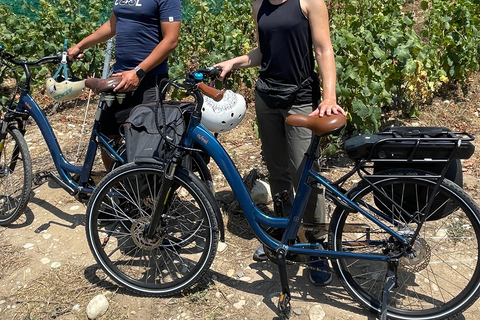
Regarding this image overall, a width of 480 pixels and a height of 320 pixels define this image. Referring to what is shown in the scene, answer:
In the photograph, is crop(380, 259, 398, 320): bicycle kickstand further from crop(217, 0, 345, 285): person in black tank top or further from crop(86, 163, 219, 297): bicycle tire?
crop(86, 163, 219, 297): bicycle tire

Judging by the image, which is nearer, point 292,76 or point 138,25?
point 292,76

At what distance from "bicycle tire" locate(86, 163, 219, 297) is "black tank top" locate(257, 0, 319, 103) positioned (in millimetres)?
852

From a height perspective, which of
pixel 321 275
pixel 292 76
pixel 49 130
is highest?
pixel 292 76

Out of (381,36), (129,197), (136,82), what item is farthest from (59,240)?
(381,36)

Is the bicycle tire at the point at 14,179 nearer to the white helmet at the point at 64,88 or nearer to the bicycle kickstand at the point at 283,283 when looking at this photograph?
the white helmet at the point at 64,88

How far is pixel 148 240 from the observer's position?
329 centimetres

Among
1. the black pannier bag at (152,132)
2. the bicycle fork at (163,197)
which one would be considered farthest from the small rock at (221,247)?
the black pannier bag at (152,132)

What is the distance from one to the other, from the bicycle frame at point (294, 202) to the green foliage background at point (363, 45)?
6.43 feet

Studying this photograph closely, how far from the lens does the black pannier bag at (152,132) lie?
122 inches

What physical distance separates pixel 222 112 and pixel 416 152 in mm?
1134

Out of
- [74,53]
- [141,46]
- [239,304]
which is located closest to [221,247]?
[239,304]

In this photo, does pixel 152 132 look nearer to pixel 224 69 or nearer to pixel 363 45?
pixel 224 69

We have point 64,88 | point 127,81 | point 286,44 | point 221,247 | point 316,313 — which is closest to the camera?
point 286,44

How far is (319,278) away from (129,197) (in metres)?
1.41
